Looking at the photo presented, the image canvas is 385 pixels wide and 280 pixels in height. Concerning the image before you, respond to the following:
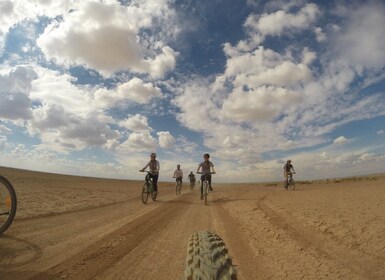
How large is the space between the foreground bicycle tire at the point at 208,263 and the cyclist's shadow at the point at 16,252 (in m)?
3.47

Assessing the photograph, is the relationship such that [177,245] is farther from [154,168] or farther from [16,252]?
[154,168]

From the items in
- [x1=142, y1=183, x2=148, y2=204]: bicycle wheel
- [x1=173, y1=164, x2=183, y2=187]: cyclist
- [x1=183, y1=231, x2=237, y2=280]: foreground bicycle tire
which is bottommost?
[x1=142, y1=183, x2=148, y2=204]: bicycle wheel

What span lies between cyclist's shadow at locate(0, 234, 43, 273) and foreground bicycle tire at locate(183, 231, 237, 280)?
3.47 m

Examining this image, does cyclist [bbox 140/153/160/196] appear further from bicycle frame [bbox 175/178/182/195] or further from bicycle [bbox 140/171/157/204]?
bicycle frame [bbox 175/178/182/195]

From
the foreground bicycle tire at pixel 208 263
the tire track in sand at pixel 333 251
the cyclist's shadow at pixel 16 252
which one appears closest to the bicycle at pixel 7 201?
the cyclist's shadow at pixel 16 252

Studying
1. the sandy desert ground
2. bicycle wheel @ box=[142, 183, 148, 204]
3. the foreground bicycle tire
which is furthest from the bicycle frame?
the foreground bicycle tire

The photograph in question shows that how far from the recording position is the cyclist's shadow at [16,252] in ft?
13.9

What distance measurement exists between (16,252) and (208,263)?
4382 mm

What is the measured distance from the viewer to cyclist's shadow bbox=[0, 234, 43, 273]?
13.9ft

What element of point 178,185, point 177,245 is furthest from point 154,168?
point 177,245

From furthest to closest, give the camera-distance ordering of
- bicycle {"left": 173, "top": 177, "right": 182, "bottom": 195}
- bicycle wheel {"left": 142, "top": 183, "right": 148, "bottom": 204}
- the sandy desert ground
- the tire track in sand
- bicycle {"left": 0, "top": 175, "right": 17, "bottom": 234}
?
bicycle {"left": 173, "top": 177, "right": 182, "bottom": 195} → bicycle wheel {"left": 142, "top": 183, "right": 148, "bottom": 204} → bicycle {"left": 0, "top": 175, "right": 17, "bottom": 234} → the tire track in sand → the sandy desert ground

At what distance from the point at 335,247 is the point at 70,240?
4.92 meters

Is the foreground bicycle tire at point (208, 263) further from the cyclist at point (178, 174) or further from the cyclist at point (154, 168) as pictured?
the cyclist at point (178, 174)

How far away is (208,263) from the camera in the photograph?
4.99 ft
